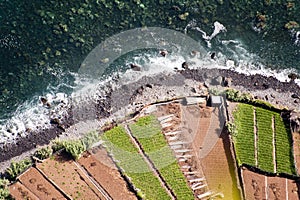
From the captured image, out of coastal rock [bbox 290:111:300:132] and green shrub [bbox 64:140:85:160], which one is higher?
coastal rock [bbox 290:111:300:132]

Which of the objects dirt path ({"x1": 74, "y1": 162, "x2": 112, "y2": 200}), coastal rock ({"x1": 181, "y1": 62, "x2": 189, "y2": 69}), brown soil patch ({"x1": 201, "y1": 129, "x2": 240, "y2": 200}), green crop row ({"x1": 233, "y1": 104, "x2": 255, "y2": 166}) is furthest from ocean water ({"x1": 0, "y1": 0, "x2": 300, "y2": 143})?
brown soil patch ({"x1": 201, "y1": 129, "x2": 240, "y2": 200})

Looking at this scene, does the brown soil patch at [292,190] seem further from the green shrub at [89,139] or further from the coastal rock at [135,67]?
the coastal rock at [135,67]

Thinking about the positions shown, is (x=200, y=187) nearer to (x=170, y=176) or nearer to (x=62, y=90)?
(x=170, y=176)

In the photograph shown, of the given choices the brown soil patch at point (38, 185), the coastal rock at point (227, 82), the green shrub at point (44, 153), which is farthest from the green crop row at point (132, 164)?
the coastal rock at point (227, 82)

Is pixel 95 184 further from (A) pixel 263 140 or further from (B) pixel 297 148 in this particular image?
(B) pixel 297 148

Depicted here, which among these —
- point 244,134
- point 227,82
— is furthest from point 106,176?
point 227,82

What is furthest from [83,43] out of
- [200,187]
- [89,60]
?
[200,187]

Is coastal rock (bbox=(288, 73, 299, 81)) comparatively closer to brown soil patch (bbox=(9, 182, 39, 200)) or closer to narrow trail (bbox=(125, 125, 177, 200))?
narrow trail (bbox=(125, 125, 177, 200))
